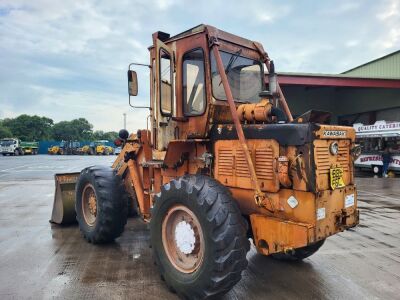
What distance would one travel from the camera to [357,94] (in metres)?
24.6

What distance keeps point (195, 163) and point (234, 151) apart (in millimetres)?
761

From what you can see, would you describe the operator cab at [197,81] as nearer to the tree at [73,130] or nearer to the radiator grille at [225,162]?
the radiator grille at [225,162]

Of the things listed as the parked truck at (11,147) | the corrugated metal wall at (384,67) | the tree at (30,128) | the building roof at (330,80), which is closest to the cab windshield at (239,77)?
the building roof at (330,80)

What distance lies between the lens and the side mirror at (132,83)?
5.03m

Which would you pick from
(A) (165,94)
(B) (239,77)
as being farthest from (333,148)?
(A) (165,94)

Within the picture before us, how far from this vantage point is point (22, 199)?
10.2 metres

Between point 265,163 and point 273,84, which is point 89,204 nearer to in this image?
point 265,163

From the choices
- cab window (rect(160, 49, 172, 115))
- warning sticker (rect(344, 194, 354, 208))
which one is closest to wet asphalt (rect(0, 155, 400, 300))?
warning sticker (rect(344, 194, 354, 208))

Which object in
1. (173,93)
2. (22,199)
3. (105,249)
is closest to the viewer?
(173,93)

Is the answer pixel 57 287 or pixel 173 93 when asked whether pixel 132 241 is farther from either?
pixel 173 93

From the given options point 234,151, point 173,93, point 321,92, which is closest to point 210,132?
point 234,151

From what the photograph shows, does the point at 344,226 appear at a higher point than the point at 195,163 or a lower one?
lower

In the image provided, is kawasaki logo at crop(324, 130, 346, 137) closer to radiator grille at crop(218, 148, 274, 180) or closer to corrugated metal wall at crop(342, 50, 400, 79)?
radiator grille at crop(218, 148, 274, 180)

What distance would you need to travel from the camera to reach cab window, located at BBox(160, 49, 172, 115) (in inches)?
183
